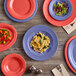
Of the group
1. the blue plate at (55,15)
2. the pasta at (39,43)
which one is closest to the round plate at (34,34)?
the pasta at (39,43)

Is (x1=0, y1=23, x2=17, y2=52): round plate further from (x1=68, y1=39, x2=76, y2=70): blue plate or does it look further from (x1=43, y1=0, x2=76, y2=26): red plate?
(x1=68, y1=39, x2=76, y2=70): blue plate

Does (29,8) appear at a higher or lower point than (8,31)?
higher

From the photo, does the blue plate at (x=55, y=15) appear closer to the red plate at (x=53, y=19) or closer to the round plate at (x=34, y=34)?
the red plate at (x=53, y=19)

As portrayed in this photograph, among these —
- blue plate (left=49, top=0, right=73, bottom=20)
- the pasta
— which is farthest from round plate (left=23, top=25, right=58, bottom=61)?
blue plate (left=49, top=0, right=73, bottom=20)

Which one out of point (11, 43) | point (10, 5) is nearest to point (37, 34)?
point (11, 43)

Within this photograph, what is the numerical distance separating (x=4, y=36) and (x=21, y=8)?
308 mm

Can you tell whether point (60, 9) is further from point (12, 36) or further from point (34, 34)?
point (12, 36)

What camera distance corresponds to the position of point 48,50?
1.09m

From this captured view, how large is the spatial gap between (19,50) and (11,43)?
0.31 ft

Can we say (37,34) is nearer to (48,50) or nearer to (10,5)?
(48,50)

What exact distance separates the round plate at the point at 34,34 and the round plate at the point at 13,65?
95 millimetres

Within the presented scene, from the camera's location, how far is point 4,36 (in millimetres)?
1042

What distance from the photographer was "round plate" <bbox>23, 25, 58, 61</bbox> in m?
1.05

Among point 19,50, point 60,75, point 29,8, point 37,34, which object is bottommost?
point 60,75
